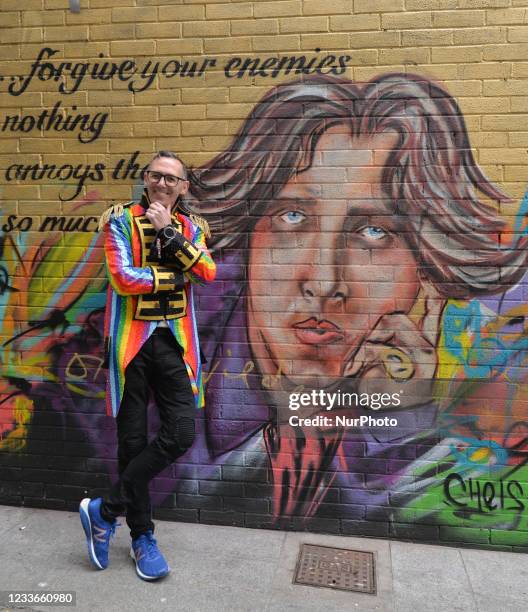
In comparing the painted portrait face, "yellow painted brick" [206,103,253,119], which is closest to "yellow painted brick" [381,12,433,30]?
the painted portrait face

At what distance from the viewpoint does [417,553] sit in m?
3.39

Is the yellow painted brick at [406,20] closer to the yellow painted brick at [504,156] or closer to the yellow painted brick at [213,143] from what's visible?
the yellow painted brick at [504,156]

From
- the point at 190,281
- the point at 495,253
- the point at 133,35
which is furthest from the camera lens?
the point at 133,35

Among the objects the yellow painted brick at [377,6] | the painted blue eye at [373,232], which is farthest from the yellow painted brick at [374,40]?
the painted blue eye at [373,232]

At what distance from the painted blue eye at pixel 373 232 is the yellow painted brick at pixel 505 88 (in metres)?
0.94

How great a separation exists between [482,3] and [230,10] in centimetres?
142

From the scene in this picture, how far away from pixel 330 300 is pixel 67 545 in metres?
2.06

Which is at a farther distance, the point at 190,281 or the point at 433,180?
the point at 433,180

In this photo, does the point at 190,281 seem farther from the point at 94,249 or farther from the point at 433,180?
the point at 433,180

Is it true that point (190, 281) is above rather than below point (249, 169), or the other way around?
below

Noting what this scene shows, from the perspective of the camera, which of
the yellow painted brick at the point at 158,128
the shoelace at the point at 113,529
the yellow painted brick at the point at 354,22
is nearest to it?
the shoelace at the point at 113,529

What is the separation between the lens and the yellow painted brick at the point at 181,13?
3.56 metres

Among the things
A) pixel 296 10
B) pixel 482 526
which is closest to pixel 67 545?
pixel 482 526

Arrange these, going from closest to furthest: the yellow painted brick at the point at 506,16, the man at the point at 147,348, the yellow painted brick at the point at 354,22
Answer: the man at the point at 147,348, the yellow painted brick at the point at 506,16, the yellow painted brick at the point at 354,22
